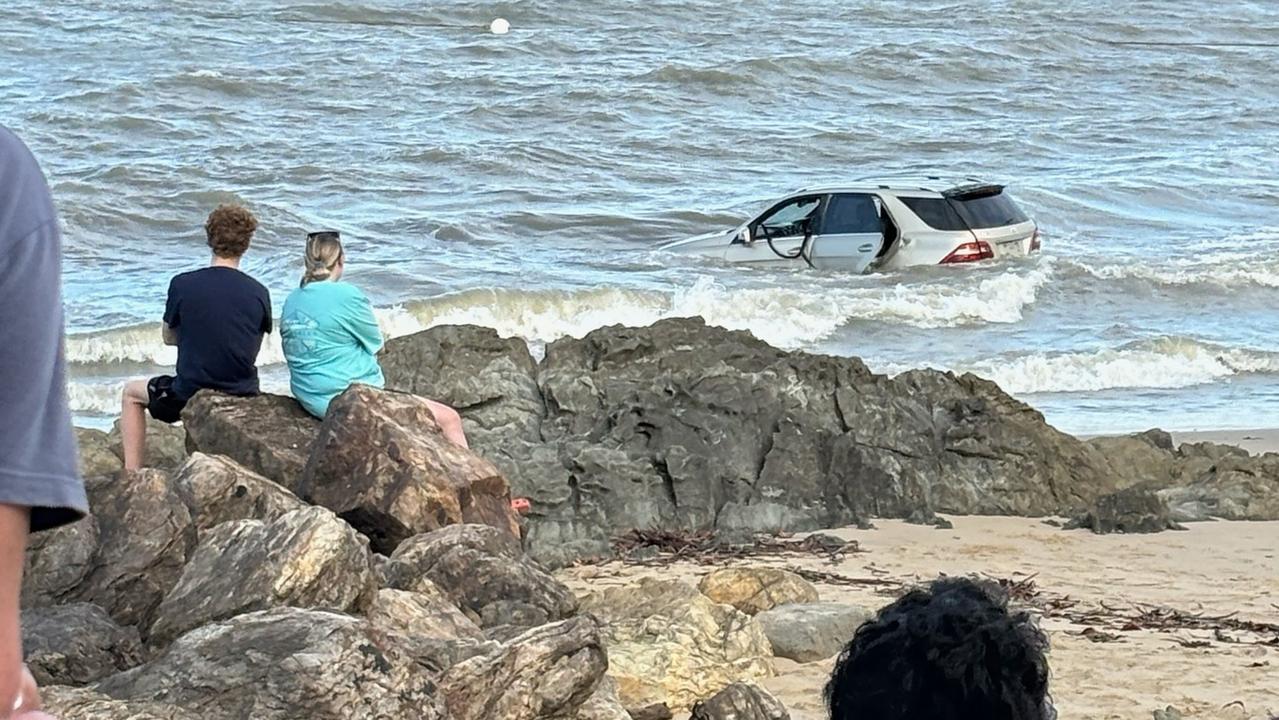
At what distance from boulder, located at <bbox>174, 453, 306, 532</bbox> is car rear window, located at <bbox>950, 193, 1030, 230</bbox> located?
14.4m

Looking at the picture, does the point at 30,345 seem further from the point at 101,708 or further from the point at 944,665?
the point at 101,708

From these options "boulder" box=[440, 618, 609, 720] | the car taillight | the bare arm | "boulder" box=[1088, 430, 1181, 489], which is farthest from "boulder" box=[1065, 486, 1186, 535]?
the car taillight

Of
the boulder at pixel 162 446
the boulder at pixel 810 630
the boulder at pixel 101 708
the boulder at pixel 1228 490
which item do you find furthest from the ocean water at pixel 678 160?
the boulder at pixel 101 708

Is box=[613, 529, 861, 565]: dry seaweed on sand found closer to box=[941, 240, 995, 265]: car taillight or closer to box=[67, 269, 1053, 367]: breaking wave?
box=[67, 269, 1053, 367]: breaking wave

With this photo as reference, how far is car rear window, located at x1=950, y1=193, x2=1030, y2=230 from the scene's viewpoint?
19953 mm

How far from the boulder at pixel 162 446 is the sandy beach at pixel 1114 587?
196 cm

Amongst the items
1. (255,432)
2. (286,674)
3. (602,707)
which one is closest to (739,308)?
(255,432)

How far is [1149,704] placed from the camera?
621 cm

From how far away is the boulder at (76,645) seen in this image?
5016 mm

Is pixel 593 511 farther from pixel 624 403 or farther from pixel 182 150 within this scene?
pixel 182 150

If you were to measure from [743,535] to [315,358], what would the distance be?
2.23m

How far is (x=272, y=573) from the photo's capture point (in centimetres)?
516

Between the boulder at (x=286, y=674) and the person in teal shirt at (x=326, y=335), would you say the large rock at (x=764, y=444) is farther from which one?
the boulder at (x=286, y=674)

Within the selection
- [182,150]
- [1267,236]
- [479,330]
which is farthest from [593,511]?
[182,150]
